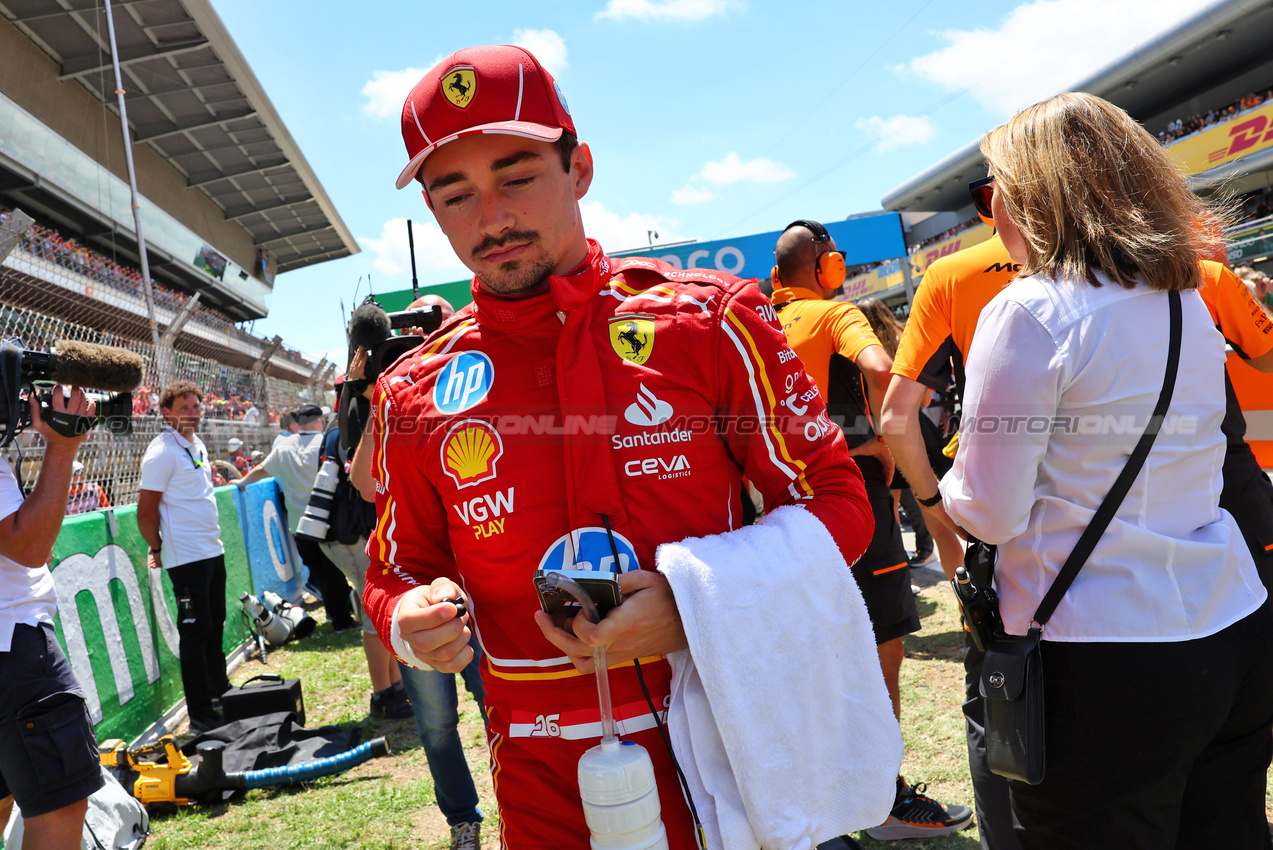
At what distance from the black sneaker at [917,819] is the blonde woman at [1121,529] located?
5.18 feet

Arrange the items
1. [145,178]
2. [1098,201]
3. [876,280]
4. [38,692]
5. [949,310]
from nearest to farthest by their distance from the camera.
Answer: [1098,201] → [38,692] → [949,310] → [145,178] → [876,280]

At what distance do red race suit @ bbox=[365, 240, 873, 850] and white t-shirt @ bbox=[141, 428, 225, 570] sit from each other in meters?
4.79

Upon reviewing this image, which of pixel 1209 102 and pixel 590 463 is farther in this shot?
pixel 1209 102

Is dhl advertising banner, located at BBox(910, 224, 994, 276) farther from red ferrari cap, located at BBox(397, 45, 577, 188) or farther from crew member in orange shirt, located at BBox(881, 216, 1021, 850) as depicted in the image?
red ferrari cap, located at BBox(397, 45, 577, 188)

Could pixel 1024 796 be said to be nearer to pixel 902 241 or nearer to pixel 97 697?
Result: pixel 97 697

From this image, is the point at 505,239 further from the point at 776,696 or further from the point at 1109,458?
the point at 1109,458

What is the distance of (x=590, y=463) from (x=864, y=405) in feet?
A: 8.48

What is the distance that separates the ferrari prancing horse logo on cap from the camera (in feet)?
4.44

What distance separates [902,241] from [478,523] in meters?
11.1

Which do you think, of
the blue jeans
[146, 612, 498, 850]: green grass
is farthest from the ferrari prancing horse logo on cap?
[146, 612, 498, 850]: green grass

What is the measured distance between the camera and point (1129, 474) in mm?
1564

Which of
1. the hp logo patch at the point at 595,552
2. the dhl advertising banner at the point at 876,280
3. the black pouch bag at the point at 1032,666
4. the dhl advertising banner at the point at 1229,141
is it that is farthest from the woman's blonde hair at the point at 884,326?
the dhl advertising banner at the point at 876,280

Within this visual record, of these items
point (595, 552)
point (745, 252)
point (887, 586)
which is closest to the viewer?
point (595, 552)

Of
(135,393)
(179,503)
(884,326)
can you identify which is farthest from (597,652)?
(135,393)
